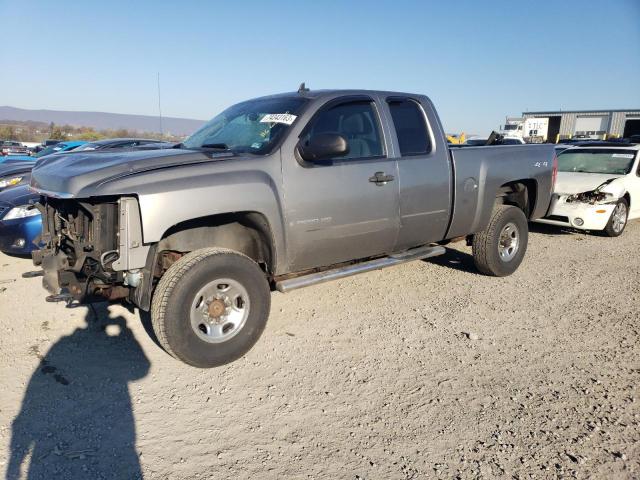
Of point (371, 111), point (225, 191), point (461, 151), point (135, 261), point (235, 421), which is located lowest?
point (235, 421)

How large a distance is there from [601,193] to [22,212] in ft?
28.6

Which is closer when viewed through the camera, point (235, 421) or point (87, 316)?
point (235, 421)

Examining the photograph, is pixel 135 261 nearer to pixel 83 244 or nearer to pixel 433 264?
pixel 83 244

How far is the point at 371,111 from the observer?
442cm

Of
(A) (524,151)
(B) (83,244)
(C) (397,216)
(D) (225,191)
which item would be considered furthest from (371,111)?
(B) (83,244)

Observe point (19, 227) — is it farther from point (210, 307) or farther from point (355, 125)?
point (355, 125)

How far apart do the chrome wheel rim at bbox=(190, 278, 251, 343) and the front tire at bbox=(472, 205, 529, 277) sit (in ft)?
10.00

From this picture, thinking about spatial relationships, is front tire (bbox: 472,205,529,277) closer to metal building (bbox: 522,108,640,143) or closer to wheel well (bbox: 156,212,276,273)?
wheel well (bbox: 156,212,276,273)

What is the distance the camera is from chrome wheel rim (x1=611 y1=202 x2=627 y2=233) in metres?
8.22

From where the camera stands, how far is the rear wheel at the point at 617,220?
8.19 m

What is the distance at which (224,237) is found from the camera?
3.92m

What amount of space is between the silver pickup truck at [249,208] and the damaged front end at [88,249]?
1 centimetres

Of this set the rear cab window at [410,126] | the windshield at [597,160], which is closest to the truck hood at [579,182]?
the windshield at [597,160]

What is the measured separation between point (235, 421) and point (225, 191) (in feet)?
5.00
